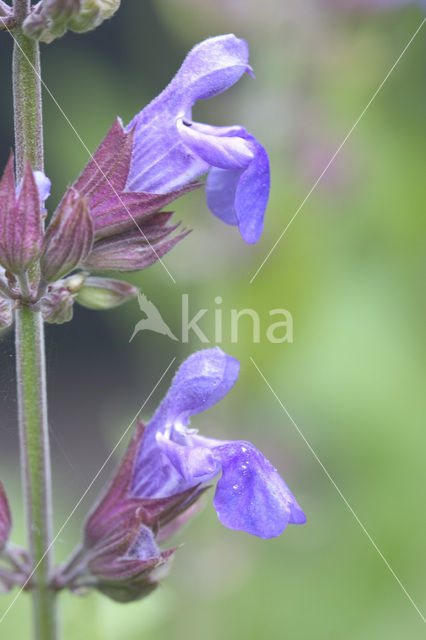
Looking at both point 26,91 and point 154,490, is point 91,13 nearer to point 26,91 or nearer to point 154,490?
point 26,91

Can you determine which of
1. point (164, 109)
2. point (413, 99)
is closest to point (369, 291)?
point (413, 99)

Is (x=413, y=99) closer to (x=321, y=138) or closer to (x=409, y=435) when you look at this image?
(x=321, y=138)

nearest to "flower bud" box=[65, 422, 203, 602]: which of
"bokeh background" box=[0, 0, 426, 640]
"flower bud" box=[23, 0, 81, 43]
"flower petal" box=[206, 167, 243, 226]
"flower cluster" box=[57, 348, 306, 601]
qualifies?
"flower cluster" box=[57, 348, 306, 601]

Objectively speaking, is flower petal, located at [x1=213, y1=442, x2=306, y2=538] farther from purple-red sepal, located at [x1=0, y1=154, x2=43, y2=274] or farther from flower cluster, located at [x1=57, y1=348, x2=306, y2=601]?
purple-red sepal, located at [x1=0, y1=154, x2=43, y2=274]

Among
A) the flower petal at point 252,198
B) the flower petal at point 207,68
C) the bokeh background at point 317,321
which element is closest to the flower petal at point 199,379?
the flower petal at point 252,198

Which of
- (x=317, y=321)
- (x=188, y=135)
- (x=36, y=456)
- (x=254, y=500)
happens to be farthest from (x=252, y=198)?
(x=317, y=321)

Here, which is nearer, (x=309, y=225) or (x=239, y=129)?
(x=239, y=129)

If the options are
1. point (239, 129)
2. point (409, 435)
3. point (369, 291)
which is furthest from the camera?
point (369, 291)
